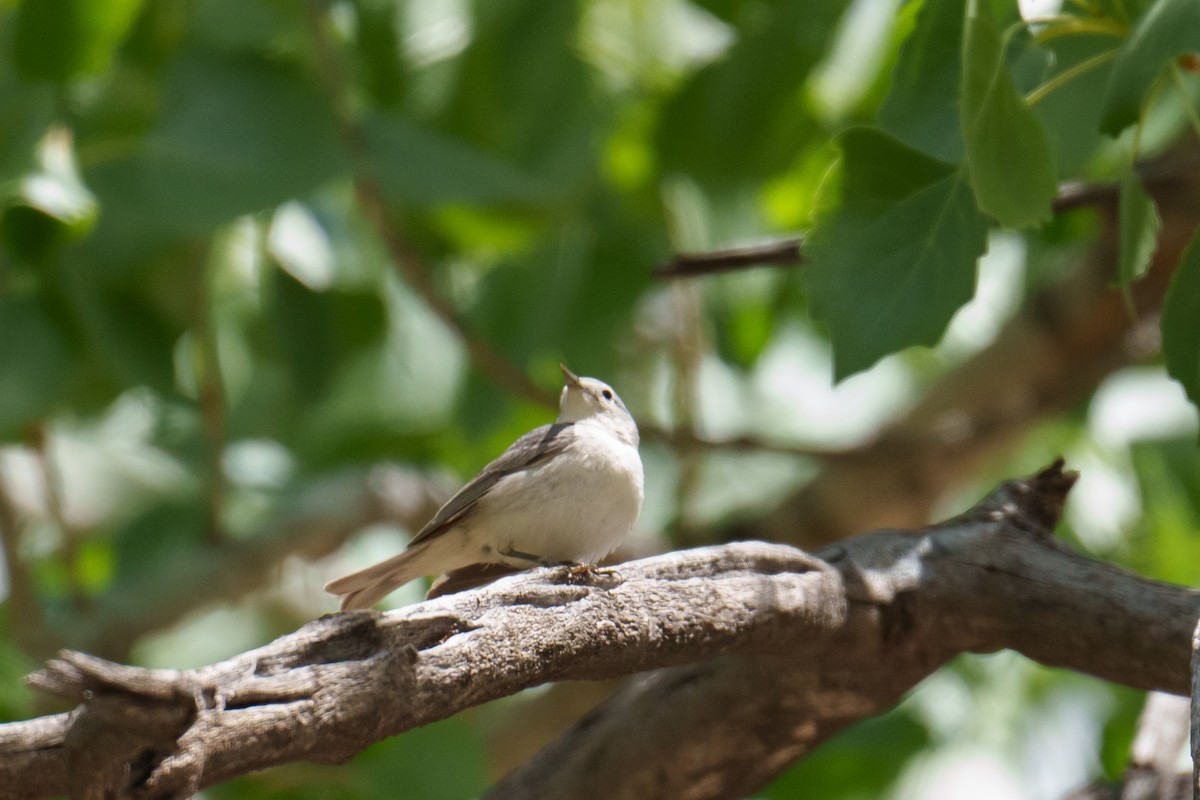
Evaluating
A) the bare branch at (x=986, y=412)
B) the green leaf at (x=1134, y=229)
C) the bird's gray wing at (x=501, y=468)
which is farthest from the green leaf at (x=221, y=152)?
the green leaf at (x=1134, y=229)

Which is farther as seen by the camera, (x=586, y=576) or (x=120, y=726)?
(x=586, y=576)

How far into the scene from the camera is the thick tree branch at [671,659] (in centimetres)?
167

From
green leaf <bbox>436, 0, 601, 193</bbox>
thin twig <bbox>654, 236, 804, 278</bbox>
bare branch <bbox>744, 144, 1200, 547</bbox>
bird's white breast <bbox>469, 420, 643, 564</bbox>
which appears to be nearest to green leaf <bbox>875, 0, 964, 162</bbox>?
thin twig <bbox>654, 236, 804, 278</bbox>

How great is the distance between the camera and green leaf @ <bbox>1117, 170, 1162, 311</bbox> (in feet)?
7.82

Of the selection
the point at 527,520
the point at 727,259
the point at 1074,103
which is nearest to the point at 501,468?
the point at 527,520

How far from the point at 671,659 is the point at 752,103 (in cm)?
→ 352

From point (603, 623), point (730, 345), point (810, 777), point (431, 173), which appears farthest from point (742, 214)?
point (603, 623)

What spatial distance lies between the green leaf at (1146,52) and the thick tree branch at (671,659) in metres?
1.05

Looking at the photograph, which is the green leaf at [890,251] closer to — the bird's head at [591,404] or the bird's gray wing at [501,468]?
the bird's gray wing at [501,468]

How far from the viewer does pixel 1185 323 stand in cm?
238

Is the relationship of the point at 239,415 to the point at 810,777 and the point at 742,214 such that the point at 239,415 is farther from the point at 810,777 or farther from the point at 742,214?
the point at 810,777

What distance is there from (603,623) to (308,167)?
2.85 metres

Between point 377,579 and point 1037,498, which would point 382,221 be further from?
point 1037,498

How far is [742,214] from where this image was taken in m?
5.92
